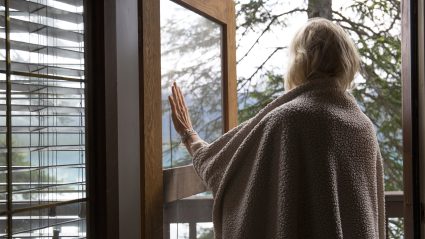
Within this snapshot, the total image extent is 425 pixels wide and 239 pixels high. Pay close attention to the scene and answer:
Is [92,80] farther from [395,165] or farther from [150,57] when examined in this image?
[395,165]

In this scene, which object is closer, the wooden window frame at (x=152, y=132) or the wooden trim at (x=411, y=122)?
Answer: the wooden window frame at (x=152, y=132)

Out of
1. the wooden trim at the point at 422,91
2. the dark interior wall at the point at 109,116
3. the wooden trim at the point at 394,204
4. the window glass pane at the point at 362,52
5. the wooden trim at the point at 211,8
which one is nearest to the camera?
the dark interior wall at the point at 109,116

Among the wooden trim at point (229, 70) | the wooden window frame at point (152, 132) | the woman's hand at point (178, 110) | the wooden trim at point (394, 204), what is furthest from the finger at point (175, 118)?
the wooden trim at point (394, 204)

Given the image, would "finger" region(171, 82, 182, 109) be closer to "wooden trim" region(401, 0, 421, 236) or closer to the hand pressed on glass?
the hand pressed on glass

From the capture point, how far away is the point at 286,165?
58.5 inches

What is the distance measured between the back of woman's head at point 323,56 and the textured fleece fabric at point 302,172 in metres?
0.04

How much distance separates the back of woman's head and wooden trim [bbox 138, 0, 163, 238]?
0.45m

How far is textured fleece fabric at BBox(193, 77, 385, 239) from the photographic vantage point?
1489 mm

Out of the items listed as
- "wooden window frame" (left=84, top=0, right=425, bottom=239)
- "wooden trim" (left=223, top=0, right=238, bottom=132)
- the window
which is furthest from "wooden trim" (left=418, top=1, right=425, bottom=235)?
the window

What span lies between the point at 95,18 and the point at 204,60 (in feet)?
2.79

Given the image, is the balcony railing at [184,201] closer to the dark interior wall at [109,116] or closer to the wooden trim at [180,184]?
the wooden trim at [180,184]

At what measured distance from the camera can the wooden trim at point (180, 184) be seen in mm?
1869

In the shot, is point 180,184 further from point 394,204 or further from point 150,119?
point 394,204

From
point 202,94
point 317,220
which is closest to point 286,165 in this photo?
point 317,220
